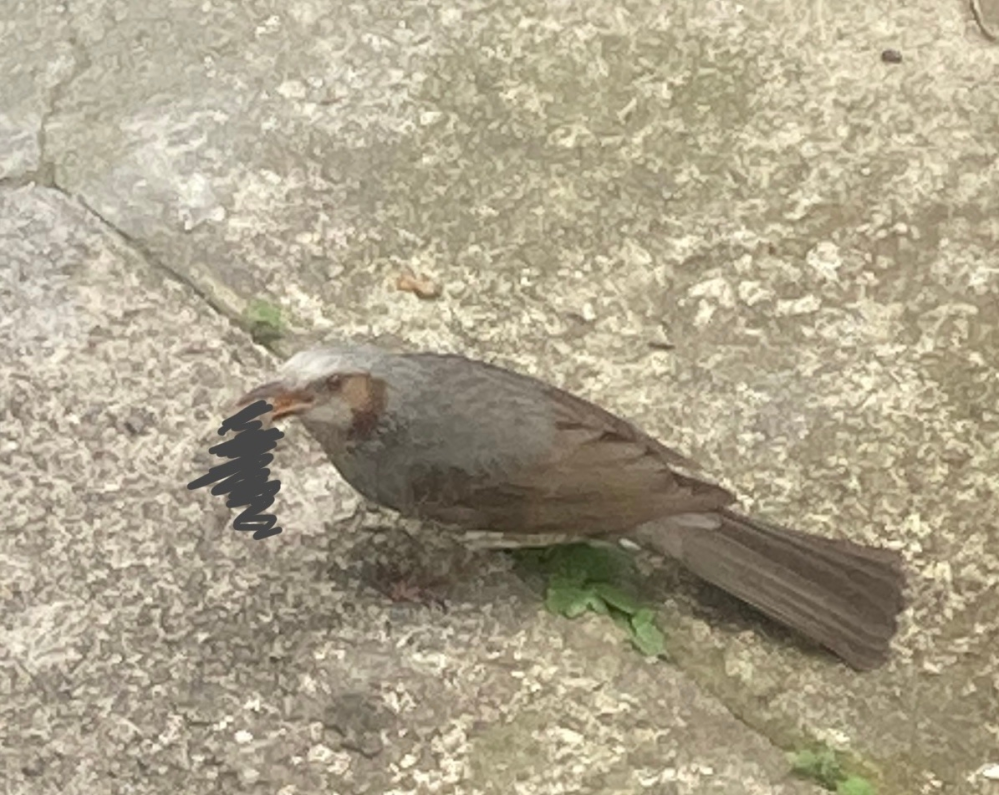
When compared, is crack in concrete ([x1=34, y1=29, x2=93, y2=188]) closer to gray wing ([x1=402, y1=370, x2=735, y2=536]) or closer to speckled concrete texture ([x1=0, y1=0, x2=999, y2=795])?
speckled concrete texture ([x1=0, y1=0, x2=999, y2=795])

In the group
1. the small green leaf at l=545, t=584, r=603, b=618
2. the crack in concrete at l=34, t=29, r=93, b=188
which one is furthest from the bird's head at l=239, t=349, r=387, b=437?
the crack in concrete at l=34, t=29, r=93, b=188

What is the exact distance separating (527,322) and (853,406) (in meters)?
0.74

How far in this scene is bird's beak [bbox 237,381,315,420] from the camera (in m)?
3.06

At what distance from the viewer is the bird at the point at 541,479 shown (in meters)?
3.13

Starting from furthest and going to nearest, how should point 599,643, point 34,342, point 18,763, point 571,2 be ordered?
1. point 571,2
2. point 34,342
3. point 599,643
4. point 18,763

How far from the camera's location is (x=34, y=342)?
144 inches

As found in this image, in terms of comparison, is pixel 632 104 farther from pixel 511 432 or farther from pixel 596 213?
pixel 511 432

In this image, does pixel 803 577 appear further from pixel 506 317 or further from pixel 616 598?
pixel 506 317

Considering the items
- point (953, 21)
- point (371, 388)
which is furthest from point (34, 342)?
point (953, 21)

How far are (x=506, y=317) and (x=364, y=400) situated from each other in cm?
77

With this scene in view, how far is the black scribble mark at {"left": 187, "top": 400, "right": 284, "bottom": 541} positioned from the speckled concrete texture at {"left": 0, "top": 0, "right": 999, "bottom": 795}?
0.05 m

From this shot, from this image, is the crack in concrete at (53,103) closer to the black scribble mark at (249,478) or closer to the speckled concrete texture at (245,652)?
the speckled concrete texture at (245,652)

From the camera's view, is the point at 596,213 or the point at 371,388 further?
the point at 596,213

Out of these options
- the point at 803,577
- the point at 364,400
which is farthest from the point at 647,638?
the point at 364,400
